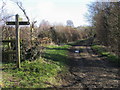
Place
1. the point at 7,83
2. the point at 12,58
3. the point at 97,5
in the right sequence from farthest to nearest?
1. the point at 97,5
2. the point at 12,58
3. the point at 7,83

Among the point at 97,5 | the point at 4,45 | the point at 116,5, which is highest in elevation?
the point at 97,5

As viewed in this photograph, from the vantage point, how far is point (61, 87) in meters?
8.30

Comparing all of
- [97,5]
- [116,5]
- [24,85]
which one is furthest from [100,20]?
[24,85]

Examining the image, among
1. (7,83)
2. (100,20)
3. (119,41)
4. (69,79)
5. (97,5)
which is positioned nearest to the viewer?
(7,83)

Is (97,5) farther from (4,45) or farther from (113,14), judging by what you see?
(4,45)

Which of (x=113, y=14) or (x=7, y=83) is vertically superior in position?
(x=113, y=14)

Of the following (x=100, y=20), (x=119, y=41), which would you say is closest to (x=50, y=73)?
(x=119, y=41)

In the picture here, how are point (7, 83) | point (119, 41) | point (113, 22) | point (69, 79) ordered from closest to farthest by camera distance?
1. point (7, 83)
2. point (69, 79)
3. point (119, 41)
4. point (113, 22)

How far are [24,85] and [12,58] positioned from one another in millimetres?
4359

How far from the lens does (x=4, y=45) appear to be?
11.9 meters

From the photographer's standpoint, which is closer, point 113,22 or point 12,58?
point 12,58

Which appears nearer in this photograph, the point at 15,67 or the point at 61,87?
the point at 61,87

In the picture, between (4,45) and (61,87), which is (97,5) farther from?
(61,87)

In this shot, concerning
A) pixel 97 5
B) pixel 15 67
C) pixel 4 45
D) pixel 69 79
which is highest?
pixel 97 5
